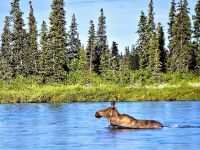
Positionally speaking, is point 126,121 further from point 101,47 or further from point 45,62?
point 101,47

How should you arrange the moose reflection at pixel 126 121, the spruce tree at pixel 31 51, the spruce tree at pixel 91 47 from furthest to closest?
the spruce tree at pixel 91 47 < the spruce tree at pixel 31 51 < the moose reflection at pixel 126 121

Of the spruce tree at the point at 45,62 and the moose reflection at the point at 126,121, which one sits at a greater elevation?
the spruce tree at the point at 45,62

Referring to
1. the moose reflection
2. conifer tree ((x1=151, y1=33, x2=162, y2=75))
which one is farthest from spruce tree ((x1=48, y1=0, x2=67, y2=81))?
the moose reflection

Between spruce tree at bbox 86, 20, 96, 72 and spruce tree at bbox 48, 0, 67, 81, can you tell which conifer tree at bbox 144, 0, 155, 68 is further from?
spruce tree at bbox 48, 0, 67, 81

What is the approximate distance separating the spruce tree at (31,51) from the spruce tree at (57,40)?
6.49 metres

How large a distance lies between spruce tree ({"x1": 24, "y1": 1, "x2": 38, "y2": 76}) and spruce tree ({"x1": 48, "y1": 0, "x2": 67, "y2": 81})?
6.49 meters

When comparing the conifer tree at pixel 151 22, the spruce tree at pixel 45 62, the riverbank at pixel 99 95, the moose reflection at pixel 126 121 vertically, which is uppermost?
the conifer tree at pixel 151 22

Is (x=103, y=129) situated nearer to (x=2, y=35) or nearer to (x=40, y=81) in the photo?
(x=40, y=81)

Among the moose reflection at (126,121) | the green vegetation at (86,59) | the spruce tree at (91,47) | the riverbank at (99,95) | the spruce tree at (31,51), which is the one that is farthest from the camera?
the spruce tree at (91,47)

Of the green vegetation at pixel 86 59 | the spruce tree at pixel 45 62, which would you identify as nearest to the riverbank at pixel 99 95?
the green vegetation at pixel 86 59

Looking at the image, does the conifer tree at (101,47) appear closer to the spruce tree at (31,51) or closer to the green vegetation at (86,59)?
the green vegetation at (86,59)

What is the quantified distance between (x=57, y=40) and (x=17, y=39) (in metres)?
10.1

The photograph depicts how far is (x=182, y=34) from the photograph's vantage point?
116 meters

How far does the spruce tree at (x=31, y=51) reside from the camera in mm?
113969
